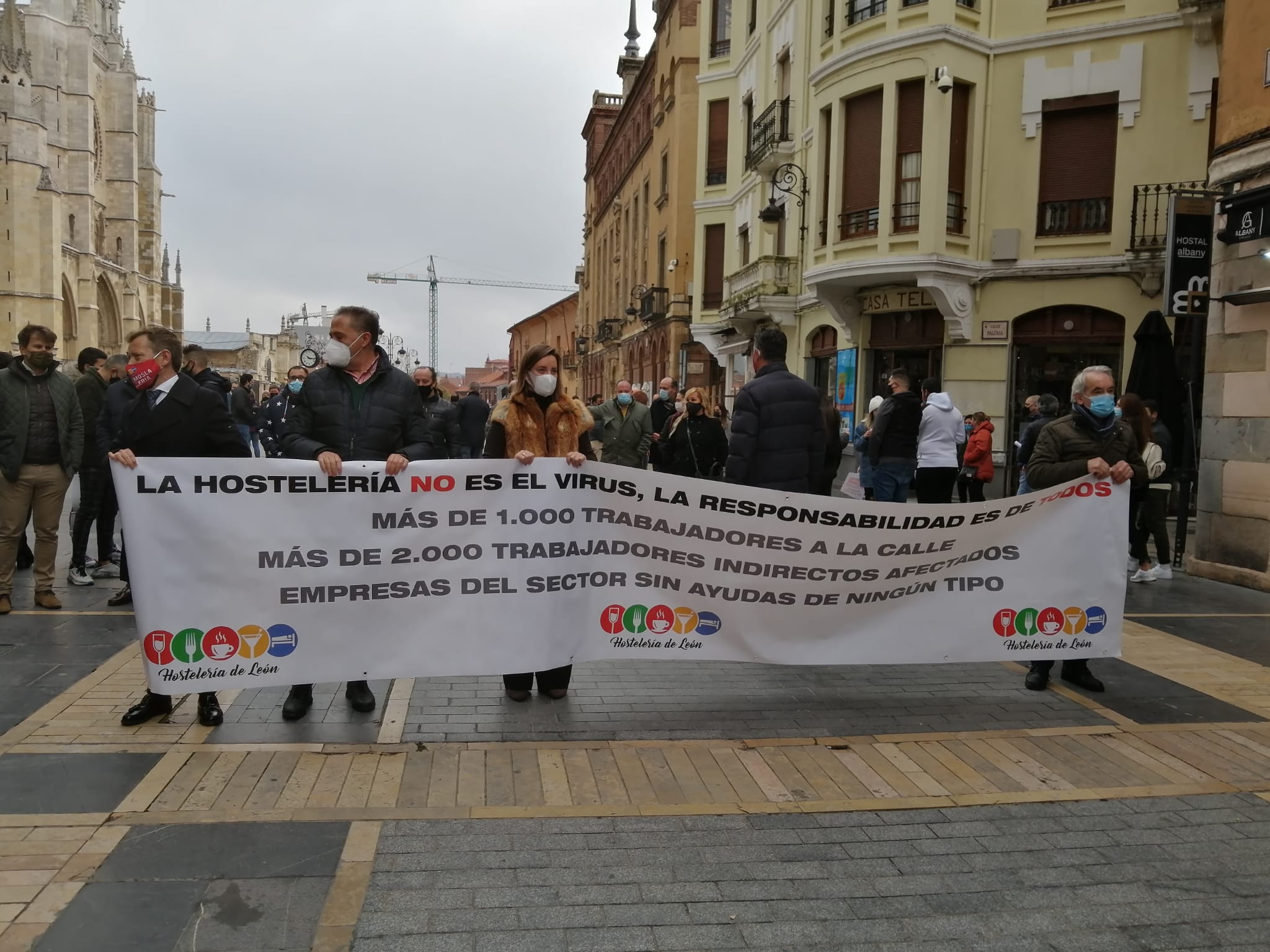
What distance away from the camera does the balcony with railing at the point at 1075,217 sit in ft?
57.4

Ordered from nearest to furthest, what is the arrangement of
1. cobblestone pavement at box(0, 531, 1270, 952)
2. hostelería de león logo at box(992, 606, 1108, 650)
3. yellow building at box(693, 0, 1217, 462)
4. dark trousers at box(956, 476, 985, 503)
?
cobblestone pavement at box(0, 531, 1270, 952)
hostelería de león logo at box(992, 606, 1108, 650)
dark trousers at box(956, 476, 985, 503)
yellow building at box(693, 0, 1217, 462)

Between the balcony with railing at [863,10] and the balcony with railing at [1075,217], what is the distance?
4.64 metres

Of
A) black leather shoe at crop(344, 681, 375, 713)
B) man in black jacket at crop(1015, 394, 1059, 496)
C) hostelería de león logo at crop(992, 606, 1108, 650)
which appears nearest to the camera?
black leather shoe at crop(344, 681, 375, 713)

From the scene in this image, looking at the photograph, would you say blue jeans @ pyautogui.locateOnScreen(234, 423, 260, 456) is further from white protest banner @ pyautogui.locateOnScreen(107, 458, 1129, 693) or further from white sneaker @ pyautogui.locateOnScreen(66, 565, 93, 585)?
white protest banner @ pyautogui.locateOnScreen(107, 458, 1129, 693)

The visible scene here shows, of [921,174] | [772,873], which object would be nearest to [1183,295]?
[921,174]

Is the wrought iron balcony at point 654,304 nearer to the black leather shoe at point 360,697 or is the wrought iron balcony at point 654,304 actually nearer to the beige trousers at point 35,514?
the beige trousers at point 35,514

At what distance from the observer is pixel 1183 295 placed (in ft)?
37.4

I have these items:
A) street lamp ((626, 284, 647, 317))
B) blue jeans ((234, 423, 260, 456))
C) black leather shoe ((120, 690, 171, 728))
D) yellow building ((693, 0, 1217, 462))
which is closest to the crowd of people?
black leather shoe ((120, 690, 171, 728))

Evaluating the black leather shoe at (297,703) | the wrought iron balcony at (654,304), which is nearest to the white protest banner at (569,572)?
the black leather shoe at (297,703)

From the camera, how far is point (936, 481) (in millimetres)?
10656

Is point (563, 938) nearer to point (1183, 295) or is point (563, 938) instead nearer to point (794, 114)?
point (1183, 295)

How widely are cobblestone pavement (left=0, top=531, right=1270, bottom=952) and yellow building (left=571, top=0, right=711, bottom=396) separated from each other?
73.0 feet

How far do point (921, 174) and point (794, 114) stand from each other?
6.48 meters

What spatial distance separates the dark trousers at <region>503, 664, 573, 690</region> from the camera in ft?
18.1
